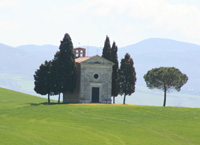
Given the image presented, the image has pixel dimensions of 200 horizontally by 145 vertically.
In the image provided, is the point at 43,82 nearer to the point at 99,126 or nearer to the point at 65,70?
the point at 65,70

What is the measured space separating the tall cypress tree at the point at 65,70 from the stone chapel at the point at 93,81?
140 cm

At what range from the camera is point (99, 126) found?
4984cm

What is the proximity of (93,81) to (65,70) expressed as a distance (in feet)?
17.5

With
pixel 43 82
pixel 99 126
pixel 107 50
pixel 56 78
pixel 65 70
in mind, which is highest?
pixel 107 50

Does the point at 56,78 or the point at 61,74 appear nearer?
the point at 61,74

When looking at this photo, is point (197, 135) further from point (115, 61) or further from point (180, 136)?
point (115, 61)

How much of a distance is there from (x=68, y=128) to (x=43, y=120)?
651cm

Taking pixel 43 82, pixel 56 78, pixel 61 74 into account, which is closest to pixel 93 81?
pixel 61 74

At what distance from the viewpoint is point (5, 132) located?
140 ft

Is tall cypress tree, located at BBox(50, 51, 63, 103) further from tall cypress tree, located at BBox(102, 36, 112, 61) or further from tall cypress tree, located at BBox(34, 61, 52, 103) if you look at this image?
tall cypress tree, located at BBox(102, 36, 112, 61)

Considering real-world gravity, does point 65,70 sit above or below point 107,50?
below

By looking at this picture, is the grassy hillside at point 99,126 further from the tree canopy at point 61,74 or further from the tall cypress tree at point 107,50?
the tall cypress tree at point 107,50

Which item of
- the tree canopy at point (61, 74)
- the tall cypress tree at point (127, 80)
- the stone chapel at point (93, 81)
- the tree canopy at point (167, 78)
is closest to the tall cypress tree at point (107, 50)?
the tall cypress tree at point (127, 80)

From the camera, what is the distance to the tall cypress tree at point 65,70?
77.6 metres
